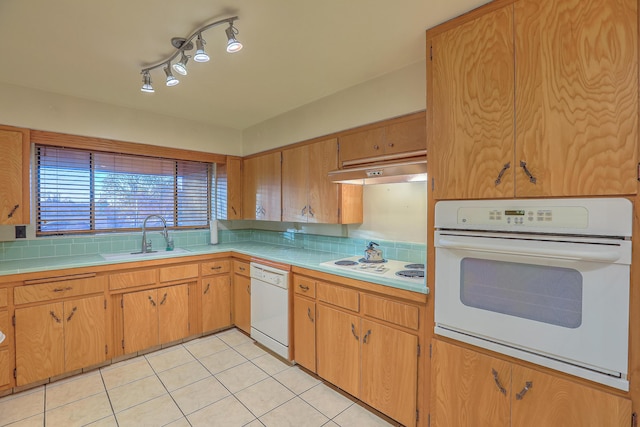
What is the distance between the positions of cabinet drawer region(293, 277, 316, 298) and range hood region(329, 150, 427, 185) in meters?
0.86

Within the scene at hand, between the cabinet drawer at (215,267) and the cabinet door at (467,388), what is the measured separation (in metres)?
2.41

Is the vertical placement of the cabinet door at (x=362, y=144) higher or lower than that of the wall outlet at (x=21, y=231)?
higher

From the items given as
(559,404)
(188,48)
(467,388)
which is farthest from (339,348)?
(188,48)

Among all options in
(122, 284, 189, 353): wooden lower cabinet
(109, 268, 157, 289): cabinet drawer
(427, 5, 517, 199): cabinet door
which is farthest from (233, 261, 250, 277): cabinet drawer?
(427, 5, 517, 199): cabinet door

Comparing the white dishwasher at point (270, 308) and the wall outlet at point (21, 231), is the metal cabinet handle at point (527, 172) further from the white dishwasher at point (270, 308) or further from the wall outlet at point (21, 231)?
the wall outlet at point (21, 231)

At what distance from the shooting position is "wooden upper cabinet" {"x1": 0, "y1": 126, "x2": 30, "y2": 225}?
7.64 feet

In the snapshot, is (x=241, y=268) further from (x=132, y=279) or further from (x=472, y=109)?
(x=472, y=109)

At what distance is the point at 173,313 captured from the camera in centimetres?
298

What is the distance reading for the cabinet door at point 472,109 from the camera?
4.52ft

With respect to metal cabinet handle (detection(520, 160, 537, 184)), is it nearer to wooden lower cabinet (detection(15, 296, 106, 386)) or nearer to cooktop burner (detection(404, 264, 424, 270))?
cooktop burner (detection(404, 264, 424, 270))

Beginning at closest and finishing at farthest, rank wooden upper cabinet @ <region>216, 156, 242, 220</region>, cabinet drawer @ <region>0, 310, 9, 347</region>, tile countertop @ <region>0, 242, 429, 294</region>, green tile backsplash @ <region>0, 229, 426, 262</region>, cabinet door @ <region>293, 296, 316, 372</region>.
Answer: tile countertop @ <region>0, 242, 429, 294</region> < cabinet drawer @ <region>0, 310, 9, 347</region> < cabinet door @ <region>293, 296, 316, 372</region> < green tile backsplash @ <region>0, 229, 426, 262</region> < wooden upper cabinet @ <region>216, 156, 242, 220</region>

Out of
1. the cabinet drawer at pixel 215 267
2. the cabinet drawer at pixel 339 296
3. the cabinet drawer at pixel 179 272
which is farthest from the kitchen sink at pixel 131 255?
the cabinet drawer at pixel 339 296

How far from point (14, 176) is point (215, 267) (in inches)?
71.2

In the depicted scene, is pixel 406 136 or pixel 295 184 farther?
pixel 295 184
